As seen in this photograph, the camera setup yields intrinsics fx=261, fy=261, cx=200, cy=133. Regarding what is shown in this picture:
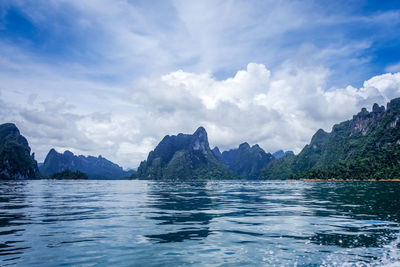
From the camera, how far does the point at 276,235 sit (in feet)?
52.7

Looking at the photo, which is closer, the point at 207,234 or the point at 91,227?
the point at 207,234

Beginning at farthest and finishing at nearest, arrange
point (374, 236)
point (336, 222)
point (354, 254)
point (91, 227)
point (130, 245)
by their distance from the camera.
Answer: point (336, 222), point (91, 227), point (374, 236), point (130, 245), point (354, 254)

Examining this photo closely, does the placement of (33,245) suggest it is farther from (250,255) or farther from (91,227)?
(250,255)

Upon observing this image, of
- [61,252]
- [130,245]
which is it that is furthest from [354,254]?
[61,252]

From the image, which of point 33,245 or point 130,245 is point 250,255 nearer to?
point 130,245

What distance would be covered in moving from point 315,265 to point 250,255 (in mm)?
2757

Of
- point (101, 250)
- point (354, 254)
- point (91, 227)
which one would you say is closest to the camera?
point (354, 254)

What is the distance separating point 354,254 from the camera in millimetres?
11789

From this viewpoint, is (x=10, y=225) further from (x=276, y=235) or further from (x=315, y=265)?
(x=315, y=265)

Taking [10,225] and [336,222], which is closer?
[10,225]

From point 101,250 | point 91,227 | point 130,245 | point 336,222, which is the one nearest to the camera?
point 101,250

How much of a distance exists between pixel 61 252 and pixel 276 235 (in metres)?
11.9

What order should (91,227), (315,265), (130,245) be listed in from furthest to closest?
1. (91,227)
2. (130,245)
3. (315,265)

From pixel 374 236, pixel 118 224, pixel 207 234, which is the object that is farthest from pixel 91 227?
pixel 374 236
